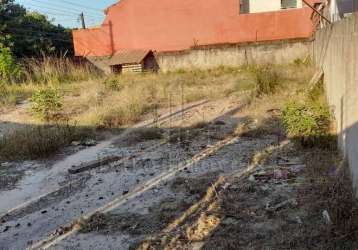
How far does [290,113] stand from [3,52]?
10.7 m

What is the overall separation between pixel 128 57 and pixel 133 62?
1.61 feet

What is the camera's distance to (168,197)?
4398 millimetres

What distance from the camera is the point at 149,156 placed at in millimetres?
6039

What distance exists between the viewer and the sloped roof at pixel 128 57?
55.4 ft

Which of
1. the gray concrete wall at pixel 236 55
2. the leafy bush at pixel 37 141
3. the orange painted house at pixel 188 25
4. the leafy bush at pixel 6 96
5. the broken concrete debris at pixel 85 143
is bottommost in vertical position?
the broken concrete debris at pixel 85 143

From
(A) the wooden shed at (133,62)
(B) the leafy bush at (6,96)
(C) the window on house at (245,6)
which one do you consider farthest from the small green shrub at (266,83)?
(C) the window on house at (245,6)

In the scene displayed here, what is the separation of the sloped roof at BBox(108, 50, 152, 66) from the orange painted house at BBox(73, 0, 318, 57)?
291 mm

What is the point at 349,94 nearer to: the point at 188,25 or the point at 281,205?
the point at 281,205

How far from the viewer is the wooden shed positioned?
16.9 m

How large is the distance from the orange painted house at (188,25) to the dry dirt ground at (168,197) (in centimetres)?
1027

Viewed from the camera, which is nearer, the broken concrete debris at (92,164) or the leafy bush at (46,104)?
the broken concrete debris at (92,164)

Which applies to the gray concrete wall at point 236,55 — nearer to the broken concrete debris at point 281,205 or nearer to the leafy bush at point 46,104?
the leafy bush at point 46,104

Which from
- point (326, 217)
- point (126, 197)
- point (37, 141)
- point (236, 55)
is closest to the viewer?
point (326, 217)

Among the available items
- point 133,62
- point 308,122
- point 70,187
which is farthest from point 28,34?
point 308,122
